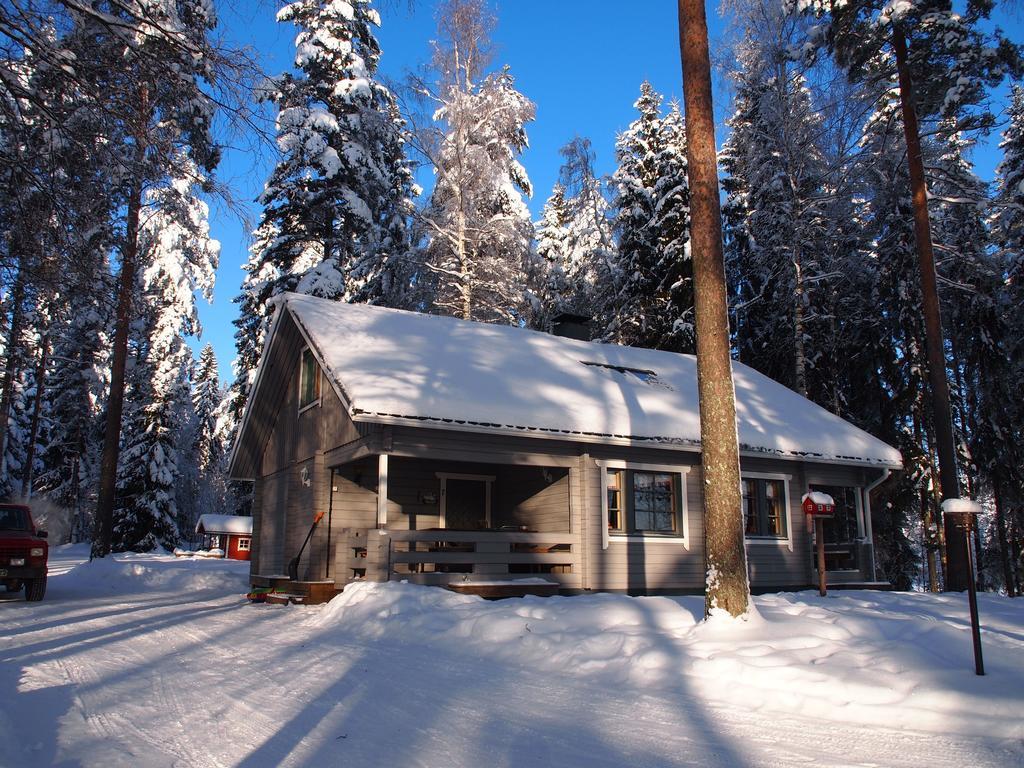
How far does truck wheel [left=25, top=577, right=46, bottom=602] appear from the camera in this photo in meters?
13.7

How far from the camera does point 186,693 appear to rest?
231 inches

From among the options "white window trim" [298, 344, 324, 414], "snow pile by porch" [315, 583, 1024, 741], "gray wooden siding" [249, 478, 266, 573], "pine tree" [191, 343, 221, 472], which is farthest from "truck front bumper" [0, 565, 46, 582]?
"pine tree" [191, 343, 221, 472]

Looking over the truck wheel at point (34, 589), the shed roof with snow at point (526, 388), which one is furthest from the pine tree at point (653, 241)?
the truck wheel at point (34, 589)

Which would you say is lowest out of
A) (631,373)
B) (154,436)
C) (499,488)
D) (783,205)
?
(499,488)

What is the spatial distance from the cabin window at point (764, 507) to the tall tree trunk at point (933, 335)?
3112 mm

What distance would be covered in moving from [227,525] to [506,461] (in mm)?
33211

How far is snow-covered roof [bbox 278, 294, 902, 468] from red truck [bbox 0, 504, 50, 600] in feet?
20.1

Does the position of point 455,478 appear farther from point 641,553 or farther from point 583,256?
point 583,256

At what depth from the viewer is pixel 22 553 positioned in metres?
13.5

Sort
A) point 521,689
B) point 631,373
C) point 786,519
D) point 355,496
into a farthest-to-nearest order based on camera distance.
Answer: point 631,373 < point 786,519 < point 355,496 < point 521,689

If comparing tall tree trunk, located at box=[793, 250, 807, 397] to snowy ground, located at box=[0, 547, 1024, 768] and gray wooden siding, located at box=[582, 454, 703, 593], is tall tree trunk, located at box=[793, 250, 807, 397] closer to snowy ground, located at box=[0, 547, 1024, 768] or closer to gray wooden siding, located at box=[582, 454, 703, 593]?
gray wooden siding, located at box=[582, 454, 703, 593]

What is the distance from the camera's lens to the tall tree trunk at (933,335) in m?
15.1

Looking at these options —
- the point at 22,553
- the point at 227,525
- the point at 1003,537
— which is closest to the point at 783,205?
the point at 1003,537

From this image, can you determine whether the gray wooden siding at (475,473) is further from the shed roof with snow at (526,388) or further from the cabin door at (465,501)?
the shed roof with snow at (526,388)
